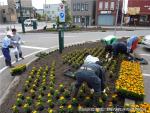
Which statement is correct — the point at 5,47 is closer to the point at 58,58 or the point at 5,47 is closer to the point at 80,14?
the point at 58,58

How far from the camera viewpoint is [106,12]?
4591 centimetres

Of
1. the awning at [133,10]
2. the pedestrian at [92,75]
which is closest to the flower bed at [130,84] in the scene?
the pedestrian at [92,75]

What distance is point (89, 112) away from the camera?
5012 mm

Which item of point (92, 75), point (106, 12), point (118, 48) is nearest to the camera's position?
point (92, 75)

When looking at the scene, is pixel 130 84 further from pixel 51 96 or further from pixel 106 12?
pixel 106 12

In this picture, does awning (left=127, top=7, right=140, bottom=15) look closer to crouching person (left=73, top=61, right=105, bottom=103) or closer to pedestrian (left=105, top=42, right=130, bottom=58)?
pedestrian (left=105, top=42, right=130, bottom=58)

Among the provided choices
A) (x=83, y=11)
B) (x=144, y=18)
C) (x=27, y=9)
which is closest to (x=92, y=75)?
(x=144, y=18)

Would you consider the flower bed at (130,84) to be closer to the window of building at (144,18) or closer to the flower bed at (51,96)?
the flower bed at (51,96)

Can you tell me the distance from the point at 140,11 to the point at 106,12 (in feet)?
23.6

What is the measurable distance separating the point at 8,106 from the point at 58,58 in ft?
15.4

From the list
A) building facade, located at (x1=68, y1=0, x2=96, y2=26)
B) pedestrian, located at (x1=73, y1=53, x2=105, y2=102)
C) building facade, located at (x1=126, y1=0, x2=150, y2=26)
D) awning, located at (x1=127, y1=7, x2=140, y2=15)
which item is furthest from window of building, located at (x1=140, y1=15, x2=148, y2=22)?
pedestrian, located at (x1=73, y1=53, x2=105, y2=102)

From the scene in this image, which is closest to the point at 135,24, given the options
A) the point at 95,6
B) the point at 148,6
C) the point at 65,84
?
the point at 148,6

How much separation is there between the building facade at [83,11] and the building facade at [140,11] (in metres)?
8.39

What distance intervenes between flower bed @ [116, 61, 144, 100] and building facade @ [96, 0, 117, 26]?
130 feet
